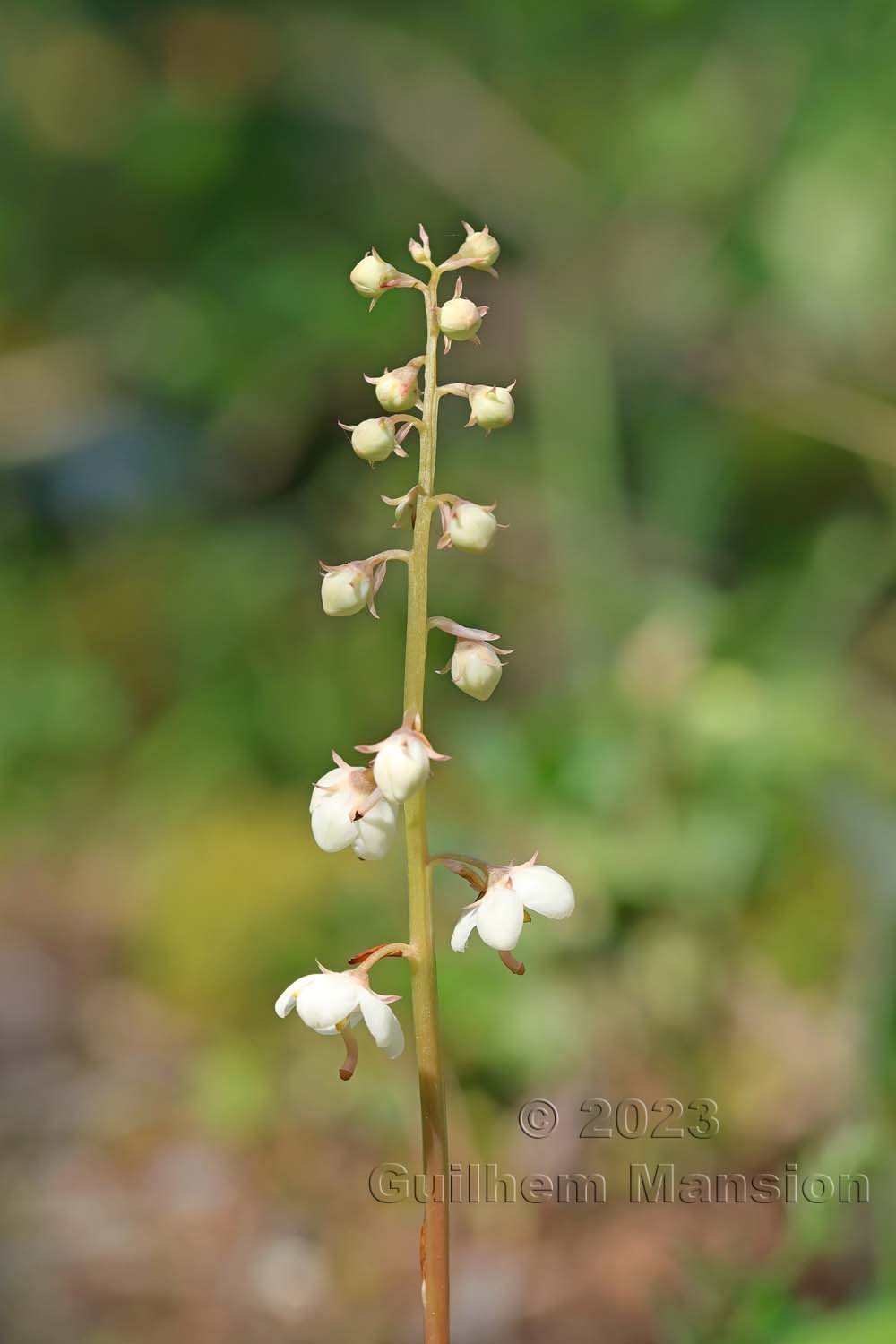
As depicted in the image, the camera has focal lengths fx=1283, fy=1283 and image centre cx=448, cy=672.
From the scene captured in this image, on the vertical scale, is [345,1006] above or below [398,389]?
below

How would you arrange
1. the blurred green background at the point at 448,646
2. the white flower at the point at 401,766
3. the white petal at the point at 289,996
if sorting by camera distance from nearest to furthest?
1. the white flower at the point at 401,766
2. the white petal at the point at 289,996
3. the blurred green background at the point at 448,646

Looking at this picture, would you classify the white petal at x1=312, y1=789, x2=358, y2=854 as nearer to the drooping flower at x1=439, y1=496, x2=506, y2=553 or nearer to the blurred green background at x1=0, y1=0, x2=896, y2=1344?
the drooping flower at x1=439, y1=496, x2=506, y2=553

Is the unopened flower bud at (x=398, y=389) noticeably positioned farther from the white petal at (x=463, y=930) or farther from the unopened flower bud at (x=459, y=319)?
the white petal at (x=463, y=930)

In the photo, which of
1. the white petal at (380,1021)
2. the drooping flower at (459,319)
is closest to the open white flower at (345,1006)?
the white petal at (380,1021)

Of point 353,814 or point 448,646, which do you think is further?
point 448,646

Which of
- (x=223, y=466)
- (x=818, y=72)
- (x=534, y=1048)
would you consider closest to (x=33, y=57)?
(x=223, y=466)

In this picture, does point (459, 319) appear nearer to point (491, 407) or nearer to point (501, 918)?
point (491, 407)

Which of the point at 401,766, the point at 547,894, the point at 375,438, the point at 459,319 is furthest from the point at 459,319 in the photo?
the point at 547,894
